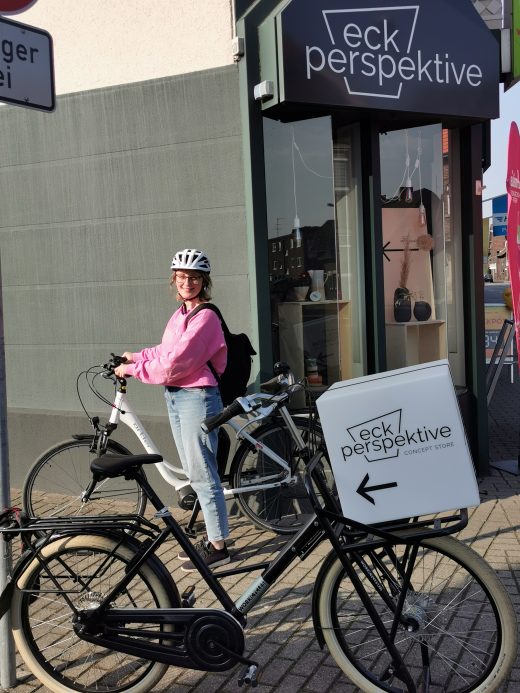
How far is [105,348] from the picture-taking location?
223 inches

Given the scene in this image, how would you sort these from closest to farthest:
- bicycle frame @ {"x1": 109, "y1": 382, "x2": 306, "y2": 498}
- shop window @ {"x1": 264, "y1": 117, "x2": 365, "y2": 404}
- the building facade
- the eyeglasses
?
the eyeglasses, bicycle frame @ {"x1": 109, "y1": 382, "x2": 306, "y2": 498}, the building facade, shop window @ {"x1": 264, "y1": 117, "x2": 365, "y2": 404}

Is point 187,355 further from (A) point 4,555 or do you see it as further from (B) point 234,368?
(A) point 4,555

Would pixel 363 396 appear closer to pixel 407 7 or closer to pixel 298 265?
pixel 298 265

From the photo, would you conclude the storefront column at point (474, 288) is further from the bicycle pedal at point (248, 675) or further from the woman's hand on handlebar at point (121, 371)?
the bicycle pedal at point (248, 675)

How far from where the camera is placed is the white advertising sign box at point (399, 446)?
2.45 m

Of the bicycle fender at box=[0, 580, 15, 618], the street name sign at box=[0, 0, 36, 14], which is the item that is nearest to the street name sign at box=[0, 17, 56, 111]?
the street name sign at box=[0, 0, 36, 14]

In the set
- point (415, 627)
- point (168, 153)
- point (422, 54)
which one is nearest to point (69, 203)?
point (168, 153)

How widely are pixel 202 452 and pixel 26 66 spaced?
7.34 ft

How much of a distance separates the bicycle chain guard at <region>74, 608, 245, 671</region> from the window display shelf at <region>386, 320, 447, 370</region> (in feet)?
12.0

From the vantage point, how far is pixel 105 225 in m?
5.55

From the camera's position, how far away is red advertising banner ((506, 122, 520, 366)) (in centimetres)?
524

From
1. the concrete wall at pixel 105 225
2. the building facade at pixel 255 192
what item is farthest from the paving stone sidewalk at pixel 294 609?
the concrete wall at pixel 105 225

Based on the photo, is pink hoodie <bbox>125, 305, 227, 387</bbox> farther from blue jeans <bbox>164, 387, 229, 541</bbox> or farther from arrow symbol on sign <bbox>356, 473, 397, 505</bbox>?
arrow symbol on sign <bbox>356, 473, 397, 505</bbox>

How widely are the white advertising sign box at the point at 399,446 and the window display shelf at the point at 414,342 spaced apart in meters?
3.54
